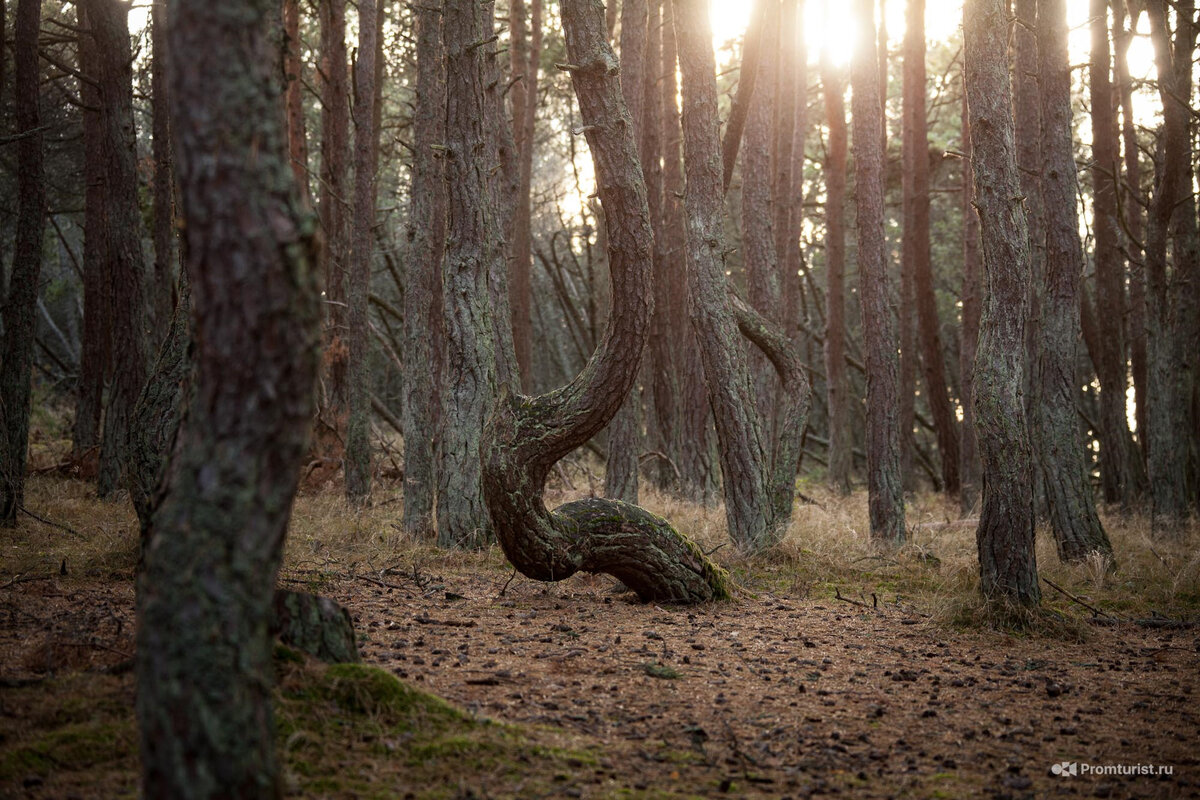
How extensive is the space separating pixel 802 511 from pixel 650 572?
21.5 ft

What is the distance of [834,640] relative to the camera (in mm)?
6176

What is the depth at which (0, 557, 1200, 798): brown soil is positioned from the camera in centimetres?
379

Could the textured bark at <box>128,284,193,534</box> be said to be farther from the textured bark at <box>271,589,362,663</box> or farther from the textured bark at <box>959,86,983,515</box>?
the textured bark at <box>959,86,983,515</box>

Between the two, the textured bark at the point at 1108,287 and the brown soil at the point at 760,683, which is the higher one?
the textured bark at the point at 1108,287

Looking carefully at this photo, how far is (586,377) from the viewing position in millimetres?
6121

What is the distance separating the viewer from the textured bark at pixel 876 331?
10.1m

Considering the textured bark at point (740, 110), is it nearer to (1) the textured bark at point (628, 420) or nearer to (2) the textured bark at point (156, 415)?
(1) the textured bark at point (628, 420)

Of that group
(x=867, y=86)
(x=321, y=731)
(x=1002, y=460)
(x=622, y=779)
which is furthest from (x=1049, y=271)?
(x=321, y=731)

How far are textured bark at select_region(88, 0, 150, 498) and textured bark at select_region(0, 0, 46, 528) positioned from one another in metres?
0.93

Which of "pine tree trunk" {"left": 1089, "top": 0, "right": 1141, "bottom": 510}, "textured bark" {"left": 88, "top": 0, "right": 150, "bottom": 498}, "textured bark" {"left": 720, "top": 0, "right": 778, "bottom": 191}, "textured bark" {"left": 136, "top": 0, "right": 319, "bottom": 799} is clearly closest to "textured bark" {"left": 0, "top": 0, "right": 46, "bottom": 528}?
"textured bark" {"left": 88, "top": 0, "right": 150, "bottom": 498}

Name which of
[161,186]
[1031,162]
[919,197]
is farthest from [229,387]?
[919,197]

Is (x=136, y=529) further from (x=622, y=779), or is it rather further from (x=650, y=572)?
(x=622, y=779)

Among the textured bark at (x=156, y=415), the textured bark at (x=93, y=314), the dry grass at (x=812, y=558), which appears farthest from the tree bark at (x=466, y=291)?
the textured bark at (x=93, y=314)

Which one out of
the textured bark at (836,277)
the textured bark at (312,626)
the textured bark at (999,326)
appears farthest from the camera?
the textured bark at (836,277)
